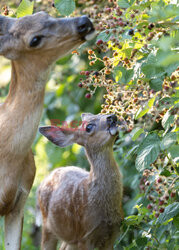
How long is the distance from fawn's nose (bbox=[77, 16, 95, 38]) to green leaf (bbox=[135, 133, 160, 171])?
0.87 m

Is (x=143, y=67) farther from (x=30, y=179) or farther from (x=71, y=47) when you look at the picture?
(x=30, y=179)

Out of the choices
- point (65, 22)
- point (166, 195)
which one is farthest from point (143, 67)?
point (166, 195)

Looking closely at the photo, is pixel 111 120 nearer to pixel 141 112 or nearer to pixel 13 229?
pixel 141 112

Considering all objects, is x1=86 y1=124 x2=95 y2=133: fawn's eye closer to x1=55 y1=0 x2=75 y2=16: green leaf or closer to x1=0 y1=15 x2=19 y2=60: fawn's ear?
x1=0 y1=15 x2=19 y2=60: fawn's ear

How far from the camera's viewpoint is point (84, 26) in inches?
146

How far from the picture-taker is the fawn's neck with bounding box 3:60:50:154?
13.0 ft

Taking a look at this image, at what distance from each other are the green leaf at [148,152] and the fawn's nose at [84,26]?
34.2 inches

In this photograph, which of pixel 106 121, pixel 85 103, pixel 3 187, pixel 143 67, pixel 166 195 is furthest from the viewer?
pixel 85 103

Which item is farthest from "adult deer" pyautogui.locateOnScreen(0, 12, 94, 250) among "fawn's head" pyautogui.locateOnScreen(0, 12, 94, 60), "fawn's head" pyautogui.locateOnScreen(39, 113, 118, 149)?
"fawn's head" pyautogui.locateOnScreen(39, 113, 118, 149)

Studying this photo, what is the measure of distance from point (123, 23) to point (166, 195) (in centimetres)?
125

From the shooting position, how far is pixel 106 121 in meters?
4.53

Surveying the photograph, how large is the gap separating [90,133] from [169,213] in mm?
1043


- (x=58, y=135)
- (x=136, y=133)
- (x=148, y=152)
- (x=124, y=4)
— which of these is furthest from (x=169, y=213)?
(x=124, y=4)

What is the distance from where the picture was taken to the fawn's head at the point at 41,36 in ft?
12.4
